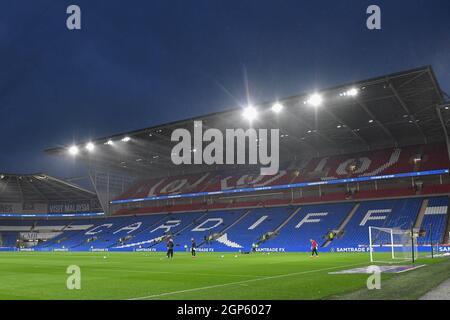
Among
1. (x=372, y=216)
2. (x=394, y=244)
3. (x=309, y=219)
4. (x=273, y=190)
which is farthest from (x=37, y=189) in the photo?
(x=394, y=244)

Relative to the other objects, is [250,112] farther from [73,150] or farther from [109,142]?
[73,150]

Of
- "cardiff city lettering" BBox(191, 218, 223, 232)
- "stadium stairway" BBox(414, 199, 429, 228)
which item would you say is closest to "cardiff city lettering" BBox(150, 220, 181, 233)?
"cardiff city lettering" BBox(191, 218, 223, 232)

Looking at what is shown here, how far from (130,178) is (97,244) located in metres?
19.6

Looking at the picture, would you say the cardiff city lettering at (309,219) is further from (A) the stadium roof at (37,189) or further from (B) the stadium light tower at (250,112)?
(A) the stadium roof at (37,189)

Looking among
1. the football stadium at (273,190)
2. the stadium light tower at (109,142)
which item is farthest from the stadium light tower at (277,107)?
the stadium light tower at (109,142)

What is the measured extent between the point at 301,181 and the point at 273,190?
584cm

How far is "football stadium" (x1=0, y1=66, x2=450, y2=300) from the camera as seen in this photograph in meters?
38.2

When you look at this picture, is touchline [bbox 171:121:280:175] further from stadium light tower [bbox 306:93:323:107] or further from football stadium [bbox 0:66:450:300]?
stadium light tower [bbox 306:93:323:107]

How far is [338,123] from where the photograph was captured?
50.0 m

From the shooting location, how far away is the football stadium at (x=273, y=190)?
38.2m
